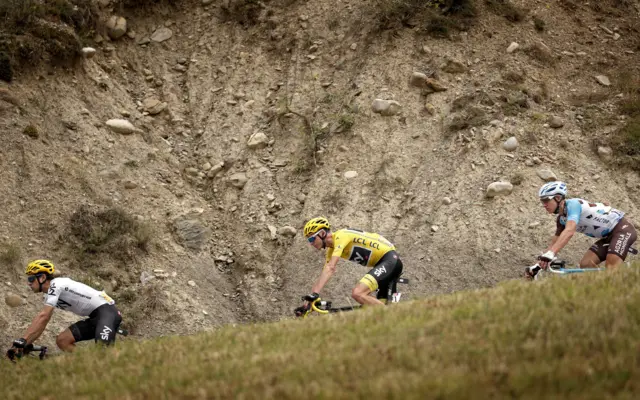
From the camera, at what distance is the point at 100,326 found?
534 inches

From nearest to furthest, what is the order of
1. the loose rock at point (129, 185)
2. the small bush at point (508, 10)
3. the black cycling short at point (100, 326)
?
the black cycling short at point (100, 326), the loose rock at point (129, 185), the small bush at point (508, 10)

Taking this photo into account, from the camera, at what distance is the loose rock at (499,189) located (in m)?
20.9

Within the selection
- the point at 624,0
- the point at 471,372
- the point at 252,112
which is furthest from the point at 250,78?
the point at 471,372

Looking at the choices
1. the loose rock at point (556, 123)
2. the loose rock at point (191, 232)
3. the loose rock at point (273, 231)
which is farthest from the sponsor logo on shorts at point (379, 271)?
the loose rock at point (556, 123)

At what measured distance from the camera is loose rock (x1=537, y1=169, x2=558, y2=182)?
21.1 m

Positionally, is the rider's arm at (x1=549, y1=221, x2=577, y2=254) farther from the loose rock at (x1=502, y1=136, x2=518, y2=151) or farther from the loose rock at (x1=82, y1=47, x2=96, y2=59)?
the loose rock at (x1=82, y1=47, x2=96, y2=59)

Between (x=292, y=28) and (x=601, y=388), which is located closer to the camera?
(x=601, y=388)

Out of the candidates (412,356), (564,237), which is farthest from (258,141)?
(412,356)

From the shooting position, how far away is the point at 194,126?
82.7 feet

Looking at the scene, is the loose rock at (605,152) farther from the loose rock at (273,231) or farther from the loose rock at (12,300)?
the loose rock at (12,300)

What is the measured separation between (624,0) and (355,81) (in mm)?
10383

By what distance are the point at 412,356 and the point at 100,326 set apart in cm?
719

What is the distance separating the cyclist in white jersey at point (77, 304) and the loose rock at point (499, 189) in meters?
11.1

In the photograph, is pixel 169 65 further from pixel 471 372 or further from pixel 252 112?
pixel 471 372
